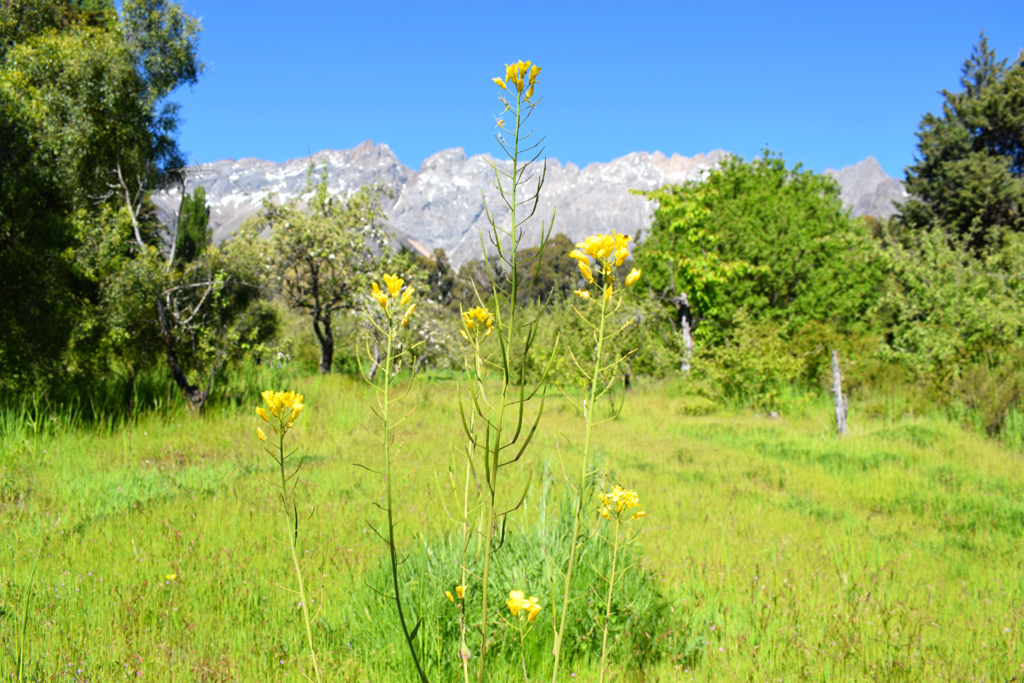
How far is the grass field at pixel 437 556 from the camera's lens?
2.35m

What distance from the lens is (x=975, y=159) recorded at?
21.0 meters

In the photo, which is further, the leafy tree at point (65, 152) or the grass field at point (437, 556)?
the leafy tree at point (65, 152)

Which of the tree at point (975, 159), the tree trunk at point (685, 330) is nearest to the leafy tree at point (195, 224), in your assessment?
the tree trunk at point (685, 330)

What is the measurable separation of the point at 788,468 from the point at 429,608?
18.6 feet

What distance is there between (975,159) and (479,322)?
2743cm

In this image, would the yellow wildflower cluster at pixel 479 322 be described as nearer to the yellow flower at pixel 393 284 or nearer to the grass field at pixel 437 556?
the yellow flower at pixel 393 284

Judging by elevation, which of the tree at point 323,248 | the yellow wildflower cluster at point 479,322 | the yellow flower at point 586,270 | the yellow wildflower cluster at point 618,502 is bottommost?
the yellow wildflower cluster at point 618,502

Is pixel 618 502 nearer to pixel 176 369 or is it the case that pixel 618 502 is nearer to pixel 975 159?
pixel 176 369

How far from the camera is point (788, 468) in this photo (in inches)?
259

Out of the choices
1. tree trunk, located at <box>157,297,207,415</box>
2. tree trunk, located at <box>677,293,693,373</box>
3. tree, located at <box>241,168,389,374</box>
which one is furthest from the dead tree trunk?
tree trunk, located at <box>157,297,207,415</box>

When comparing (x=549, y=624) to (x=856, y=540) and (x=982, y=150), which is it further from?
(x=982, y=150)

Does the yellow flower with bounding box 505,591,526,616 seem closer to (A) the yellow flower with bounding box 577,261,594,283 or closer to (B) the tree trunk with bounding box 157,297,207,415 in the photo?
(A) the yellow flower with bounding box 577,261,594,283

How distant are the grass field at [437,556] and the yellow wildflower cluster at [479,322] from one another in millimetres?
292

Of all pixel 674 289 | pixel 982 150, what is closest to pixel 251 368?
pixel 674 289
